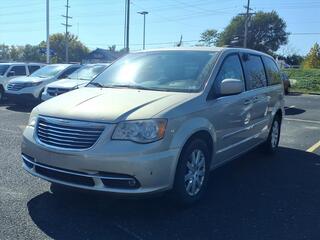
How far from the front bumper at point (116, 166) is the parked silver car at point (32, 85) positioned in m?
10.4

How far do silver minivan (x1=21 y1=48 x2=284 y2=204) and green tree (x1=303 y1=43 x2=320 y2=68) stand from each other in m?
60.0

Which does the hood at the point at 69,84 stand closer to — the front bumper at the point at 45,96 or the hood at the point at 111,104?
the front bumper at the point at 45,96

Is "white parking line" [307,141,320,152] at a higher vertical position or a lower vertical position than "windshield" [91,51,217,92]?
lower

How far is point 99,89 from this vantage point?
5.43m

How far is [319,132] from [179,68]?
20.7 feet

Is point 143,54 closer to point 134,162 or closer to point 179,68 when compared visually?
point 179,68

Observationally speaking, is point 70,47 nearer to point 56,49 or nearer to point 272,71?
point 56,49

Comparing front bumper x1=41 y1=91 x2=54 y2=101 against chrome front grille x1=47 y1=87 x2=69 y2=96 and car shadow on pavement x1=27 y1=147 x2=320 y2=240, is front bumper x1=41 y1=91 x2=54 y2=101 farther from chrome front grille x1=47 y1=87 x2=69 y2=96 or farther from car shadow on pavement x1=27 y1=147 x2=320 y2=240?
car shadow on pavement x1=27 y1=147 x2=320 y2=240

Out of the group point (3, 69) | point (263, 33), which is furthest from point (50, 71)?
point (263, 33)

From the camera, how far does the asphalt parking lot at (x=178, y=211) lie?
4180mm

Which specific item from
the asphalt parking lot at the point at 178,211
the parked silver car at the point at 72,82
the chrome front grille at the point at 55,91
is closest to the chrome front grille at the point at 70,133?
the asphalt parking lot at the point at 178,211

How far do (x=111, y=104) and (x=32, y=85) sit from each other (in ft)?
34.6

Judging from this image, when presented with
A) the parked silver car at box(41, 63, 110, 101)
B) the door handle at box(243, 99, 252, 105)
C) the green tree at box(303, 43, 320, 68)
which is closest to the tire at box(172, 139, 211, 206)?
the door handle at box(243, 99, 252, 105)

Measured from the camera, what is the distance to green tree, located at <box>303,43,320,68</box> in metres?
62.4
